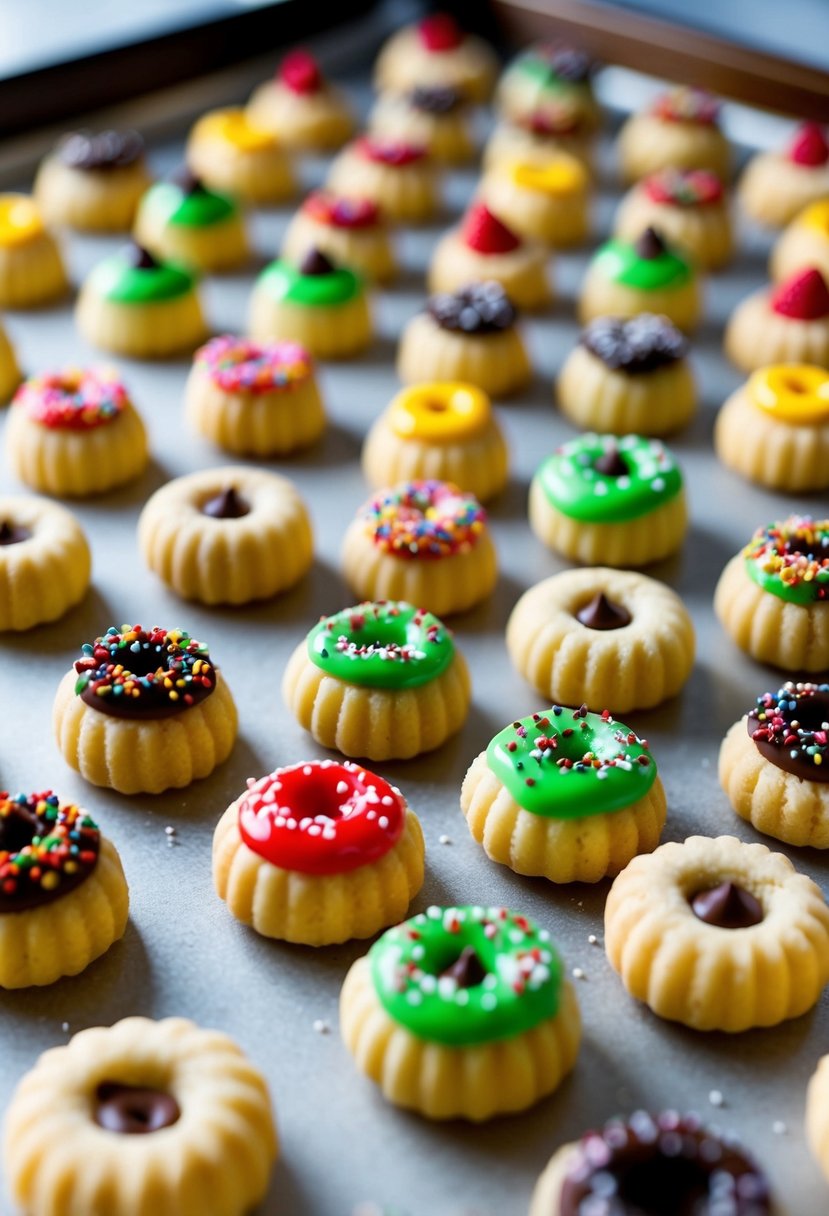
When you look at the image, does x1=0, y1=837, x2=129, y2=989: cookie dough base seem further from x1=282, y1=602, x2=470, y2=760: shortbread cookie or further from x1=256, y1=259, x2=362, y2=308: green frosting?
x1=256, y1=259, x2=362, y2=308: green frosting

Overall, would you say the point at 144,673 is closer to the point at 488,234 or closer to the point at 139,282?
the point at 139,282

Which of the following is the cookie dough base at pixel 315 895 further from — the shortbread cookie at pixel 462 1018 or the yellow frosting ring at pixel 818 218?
the yellow frosting ring at pixel 818 218

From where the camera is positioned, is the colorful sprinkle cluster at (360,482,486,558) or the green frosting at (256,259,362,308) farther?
the green frosting at (256,259,362,308)

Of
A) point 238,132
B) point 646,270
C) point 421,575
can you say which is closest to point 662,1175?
point 421,575

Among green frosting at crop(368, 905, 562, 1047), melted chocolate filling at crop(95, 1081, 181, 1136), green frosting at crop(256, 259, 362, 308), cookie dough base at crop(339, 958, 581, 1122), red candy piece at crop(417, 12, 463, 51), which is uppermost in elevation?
red candy piece at crop(417, 12, 463, 51)

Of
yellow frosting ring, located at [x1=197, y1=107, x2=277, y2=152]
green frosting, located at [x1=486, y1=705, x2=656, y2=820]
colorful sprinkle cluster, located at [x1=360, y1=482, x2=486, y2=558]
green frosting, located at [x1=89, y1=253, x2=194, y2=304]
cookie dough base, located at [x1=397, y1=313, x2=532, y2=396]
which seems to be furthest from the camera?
yellow frosting ring, located at [x1=197, y1=107, x2=277, y2=152]

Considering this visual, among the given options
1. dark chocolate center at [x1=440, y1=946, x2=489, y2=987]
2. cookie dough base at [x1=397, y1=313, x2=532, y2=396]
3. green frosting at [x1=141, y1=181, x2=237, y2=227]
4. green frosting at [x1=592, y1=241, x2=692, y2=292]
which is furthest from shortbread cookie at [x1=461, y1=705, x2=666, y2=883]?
green frosting at [x1=141, y1=181, x2=237, y2=227]
